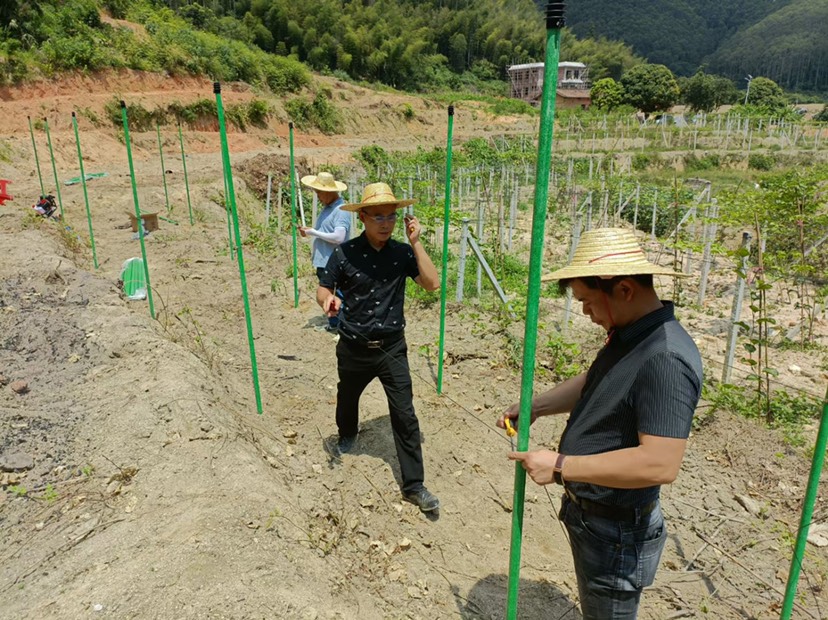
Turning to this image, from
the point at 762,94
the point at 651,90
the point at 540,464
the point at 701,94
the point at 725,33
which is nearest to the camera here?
the point at 540,464

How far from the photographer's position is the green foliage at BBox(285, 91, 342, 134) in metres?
26.4

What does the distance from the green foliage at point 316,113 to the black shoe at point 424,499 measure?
25.8 metres

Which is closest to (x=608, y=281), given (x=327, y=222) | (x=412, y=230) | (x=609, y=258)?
(x=609, y=258)

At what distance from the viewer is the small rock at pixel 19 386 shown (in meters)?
3.59

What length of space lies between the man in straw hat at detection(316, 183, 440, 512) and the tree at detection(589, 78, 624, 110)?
144ft

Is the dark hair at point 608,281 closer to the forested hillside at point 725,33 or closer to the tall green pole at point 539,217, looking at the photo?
the tall green pole at point 539,217

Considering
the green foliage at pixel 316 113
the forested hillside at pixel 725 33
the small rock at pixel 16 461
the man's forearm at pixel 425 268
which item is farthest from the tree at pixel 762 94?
the small rock at pixel 16 461

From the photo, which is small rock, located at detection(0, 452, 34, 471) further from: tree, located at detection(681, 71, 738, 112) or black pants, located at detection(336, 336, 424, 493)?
tree, located at detection(681, 71, 738, 112)

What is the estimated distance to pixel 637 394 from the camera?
1361mm

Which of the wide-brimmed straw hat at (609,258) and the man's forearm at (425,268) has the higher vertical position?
the wide-brimmed straw hat at (609,258)

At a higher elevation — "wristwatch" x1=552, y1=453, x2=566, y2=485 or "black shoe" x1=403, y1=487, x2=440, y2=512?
"wristwatch" x1=552, y1=453, x2=566, y2=485

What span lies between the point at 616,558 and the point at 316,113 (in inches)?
1139

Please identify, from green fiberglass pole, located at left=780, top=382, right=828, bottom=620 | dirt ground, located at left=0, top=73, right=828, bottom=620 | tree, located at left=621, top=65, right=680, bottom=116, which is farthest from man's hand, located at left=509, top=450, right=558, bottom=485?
tree, located at left=621, top=65, right=680, bottom=116

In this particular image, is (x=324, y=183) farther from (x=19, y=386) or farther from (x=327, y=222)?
(x=19, y=386)
